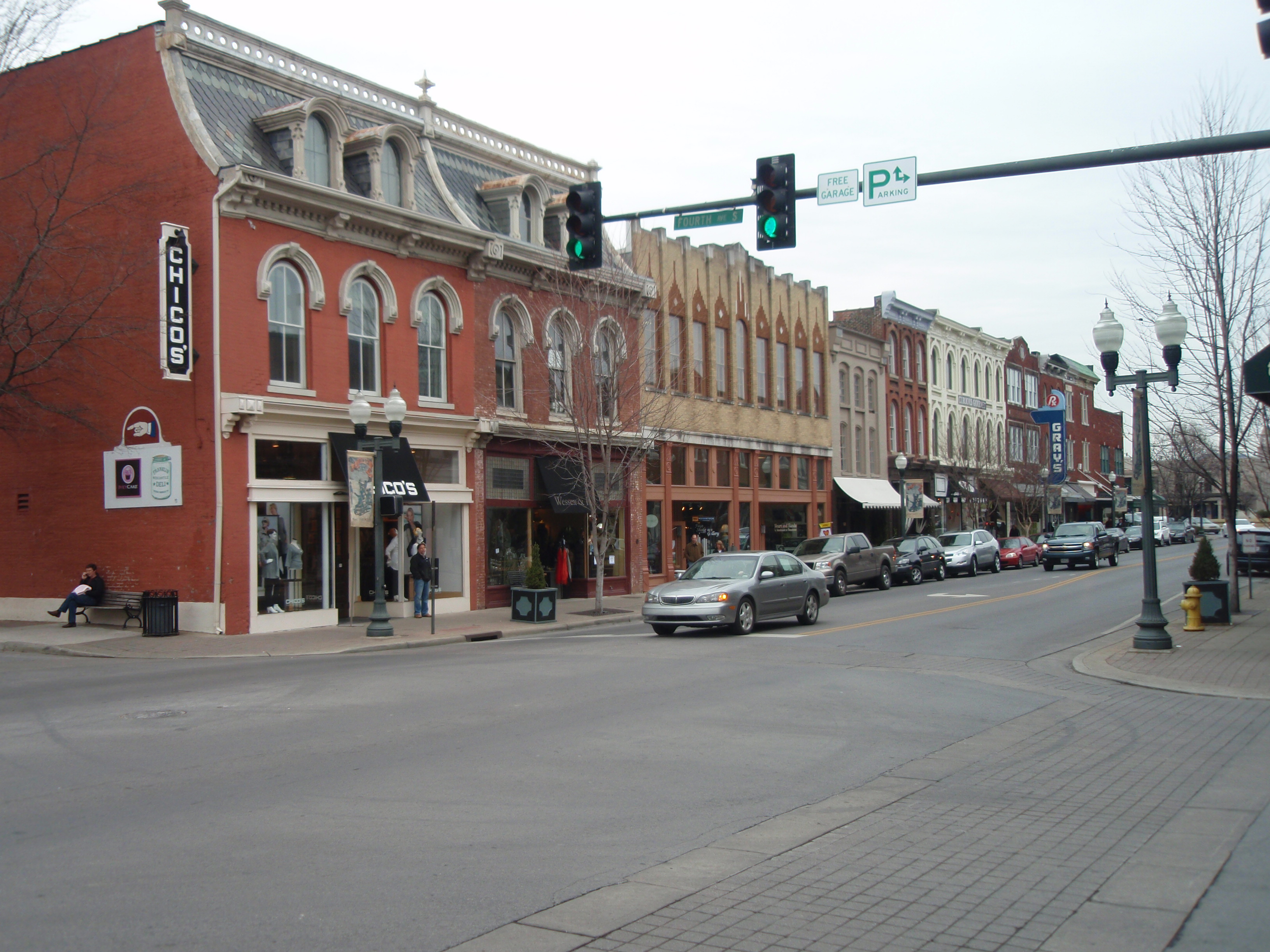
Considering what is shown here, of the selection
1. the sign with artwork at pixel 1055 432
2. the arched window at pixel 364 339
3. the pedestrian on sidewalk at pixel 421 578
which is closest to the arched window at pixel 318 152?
the arched window at pixel 364 339

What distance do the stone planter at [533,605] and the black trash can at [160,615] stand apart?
683 centimetres

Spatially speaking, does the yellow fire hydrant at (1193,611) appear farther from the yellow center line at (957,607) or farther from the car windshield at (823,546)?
the car windshield at (823,546)

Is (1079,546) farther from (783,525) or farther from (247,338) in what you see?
(247,338)

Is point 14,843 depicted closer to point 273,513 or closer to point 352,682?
point 352,682

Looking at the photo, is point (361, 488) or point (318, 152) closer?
point (361, 488)

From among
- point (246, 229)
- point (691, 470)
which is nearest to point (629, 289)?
point (691, 470)

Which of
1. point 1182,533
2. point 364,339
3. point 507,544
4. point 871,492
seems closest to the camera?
point 364,339

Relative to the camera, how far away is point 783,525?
43188 millimetres

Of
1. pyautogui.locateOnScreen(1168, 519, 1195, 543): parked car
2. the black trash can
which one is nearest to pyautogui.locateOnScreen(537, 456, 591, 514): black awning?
the black trash can

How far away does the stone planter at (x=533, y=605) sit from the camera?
24.0m

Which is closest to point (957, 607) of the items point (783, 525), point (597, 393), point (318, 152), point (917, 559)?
point (597, 393)

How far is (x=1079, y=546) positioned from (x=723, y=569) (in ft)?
82.5

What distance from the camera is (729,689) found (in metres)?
13.3

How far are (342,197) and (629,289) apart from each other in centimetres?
1096
